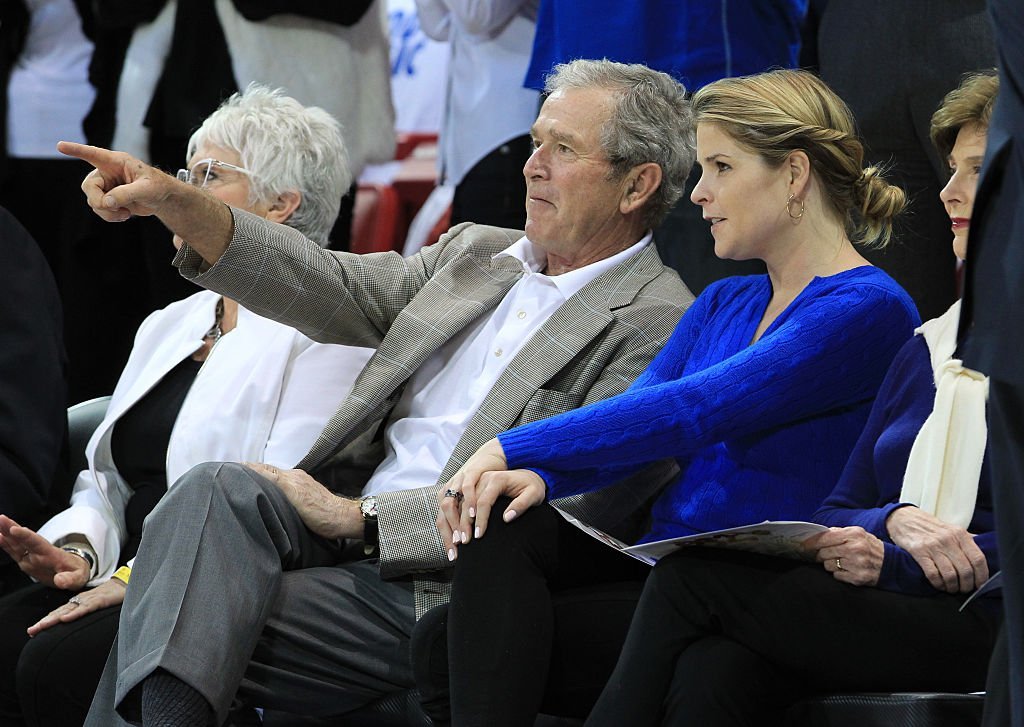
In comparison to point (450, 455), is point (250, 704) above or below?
below

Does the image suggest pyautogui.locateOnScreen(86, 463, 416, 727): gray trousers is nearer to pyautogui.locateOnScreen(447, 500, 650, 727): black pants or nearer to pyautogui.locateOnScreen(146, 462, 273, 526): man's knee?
Result: pyautogui.locateOnScreen(146, 462, 273, 526): man's knee

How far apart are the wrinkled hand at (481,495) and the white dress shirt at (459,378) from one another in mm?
407

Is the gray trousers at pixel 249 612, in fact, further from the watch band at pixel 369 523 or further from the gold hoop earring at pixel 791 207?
the gold hoop earring at pixel 791 207

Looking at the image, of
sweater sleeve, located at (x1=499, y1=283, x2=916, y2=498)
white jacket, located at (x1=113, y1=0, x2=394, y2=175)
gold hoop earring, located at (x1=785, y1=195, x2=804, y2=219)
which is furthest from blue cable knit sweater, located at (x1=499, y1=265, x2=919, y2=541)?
white jacket, located at (x1=113, y1=0, x2=394, y2=175)

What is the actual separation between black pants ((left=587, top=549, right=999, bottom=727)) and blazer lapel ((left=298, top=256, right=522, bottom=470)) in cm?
84

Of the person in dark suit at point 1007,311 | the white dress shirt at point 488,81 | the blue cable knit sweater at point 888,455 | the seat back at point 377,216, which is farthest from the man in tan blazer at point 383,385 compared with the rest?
the seat back at point 377,216

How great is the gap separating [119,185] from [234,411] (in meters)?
0.54

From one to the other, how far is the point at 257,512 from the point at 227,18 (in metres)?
1.87

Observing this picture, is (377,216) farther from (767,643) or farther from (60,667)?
(767,643)

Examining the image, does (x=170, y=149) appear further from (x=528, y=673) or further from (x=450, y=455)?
(x=528, y=673)

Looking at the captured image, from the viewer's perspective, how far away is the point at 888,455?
81.7 inches

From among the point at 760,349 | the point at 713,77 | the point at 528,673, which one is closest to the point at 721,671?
the point at 528,673

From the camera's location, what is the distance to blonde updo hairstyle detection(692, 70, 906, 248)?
232 cm

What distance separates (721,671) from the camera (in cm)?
188
